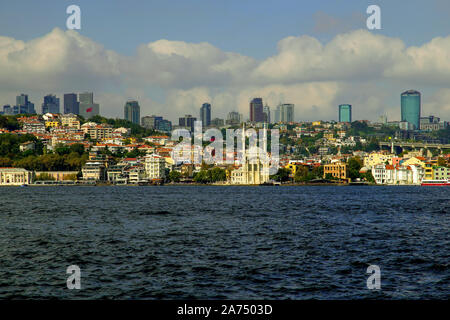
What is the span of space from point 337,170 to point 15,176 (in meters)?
67.4

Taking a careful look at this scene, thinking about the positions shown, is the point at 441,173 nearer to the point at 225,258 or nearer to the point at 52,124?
the point at 225,258

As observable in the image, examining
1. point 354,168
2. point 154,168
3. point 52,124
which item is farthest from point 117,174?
point 52,124

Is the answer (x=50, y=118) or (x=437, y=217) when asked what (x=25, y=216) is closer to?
(x=437, y=217)

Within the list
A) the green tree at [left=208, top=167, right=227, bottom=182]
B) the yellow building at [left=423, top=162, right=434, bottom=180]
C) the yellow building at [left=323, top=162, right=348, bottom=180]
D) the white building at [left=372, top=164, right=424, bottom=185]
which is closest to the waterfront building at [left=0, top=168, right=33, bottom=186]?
the green tree at [left=208, top=167, right=227, bottom=182]

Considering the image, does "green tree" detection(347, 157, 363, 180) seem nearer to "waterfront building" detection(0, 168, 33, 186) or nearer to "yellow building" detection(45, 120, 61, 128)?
"waterfront building" detection(0, 168, 33, 186)

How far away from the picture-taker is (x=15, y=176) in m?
122

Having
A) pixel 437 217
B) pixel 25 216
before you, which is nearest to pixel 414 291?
pixel 437 217

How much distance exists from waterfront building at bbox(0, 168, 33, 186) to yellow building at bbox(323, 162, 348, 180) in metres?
61.9

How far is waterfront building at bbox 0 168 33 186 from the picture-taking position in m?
121

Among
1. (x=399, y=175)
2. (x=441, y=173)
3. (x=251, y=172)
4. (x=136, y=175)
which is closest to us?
(x=441, y=173)

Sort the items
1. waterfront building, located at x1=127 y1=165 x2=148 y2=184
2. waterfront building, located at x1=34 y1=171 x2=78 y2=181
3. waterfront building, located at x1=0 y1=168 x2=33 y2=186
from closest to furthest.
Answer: waterfront building, located at x1=0 y1=168 x2=33 y2=186 → waterfront building, located at x1=34 y1=171 x2=78 y2=181 → waterfront building, located at x1=127 y1=165 x2=148 y2=184

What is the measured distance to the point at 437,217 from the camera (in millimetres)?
32688

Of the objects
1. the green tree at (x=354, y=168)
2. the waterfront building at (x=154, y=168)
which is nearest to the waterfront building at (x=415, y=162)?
the green tree at (x=354, y=168)

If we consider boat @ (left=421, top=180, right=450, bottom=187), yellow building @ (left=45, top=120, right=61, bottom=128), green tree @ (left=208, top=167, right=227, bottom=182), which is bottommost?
boat @ (left=421, top=180, right=450, bottom=187)
